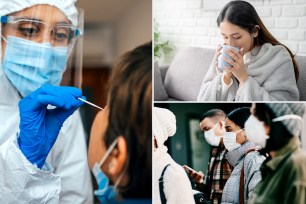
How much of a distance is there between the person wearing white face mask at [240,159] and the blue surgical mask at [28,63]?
0.84 metres

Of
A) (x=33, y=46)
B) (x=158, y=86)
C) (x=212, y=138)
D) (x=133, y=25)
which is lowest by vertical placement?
(x=212, y=138)

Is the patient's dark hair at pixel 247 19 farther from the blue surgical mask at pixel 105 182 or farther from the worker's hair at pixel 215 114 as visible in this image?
the blue surgical mask at pixel 105 182

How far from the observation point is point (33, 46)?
1.82 meters

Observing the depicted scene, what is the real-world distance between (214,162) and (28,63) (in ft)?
3.10

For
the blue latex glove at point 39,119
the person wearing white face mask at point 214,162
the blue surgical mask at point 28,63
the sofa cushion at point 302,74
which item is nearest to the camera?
the blue latex glove at point 39,119

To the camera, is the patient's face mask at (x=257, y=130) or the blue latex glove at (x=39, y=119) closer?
the blue latex glove at (x=39, y=119)

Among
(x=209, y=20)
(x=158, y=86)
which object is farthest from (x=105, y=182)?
(x=209, y=20)

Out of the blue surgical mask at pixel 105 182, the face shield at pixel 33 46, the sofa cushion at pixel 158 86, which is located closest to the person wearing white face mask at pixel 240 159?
the sofa cushion at pixel 158 86

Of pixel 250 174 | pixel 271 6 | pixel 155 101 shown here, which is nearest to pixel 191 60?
pixel 155 101

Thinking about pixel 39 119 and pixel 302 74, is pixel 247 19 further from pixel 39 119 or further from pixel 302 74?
pixel 39 119

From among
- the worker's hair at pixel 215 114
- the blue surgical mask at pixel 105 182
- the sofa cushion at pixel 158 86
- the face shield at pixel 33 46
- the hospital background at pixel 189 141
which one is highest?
the face shield at pixel 33 46

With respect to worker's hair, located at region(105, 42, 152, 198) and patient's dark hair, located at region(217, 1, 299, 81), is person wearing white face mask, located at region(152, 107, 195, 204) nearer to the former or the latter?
worker's hair, located at region(105, 42, 152, 198)

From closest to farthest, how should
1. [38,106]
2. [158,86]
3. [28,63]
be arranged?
[38,106]
[28,63]
[158,86]

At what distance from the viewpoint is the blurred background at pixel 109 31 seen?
201 centimetres
